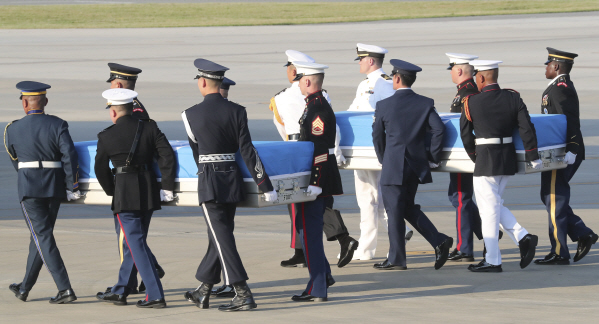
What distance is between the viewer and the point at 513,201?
12.1 m

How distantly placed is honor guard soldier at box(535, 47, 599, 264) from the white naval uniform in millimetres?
1496

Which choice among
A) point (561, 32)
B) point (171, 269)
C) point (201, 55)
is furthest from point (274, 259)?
point (561, 32)

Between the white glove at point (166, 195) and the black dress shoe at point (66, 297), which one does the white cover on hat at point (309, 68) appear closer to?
the white glove at point (166, 195)

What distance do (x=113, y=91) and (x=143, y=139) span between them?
1.52 feet

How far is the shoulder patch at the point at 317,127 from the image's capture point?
7.52 metres

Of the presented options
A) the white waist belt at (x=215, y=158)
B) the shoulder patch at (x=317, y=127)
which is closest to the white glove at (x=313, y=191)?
the shoulder patch at (x=317, y=127)

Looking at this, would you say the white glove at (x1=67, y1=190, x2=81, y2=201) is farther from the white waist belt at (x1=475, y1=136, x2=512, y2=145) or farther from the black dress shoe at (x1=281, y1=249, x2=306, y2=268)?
the white waist belt at (x1=475, y1=136, x2=512, y2=145)

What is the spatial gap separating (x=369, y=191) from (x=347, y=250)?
809 mm

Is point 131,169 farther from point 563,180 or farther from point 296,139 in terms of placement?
point 563,180

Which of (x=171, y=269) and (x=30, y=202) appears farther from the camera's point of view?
(x=171, y=269)

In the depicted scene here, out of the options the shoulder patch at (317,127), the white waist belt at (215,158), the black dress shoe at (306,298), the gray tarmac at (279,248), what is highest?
the shoulder patch at (317,127)

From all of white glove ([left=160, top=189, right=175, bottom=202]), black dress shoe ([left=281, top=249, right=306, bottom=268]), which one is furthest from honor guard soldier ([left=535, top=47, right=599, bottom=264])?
white glove ([left=160, top=189, right=175, bottom=202])

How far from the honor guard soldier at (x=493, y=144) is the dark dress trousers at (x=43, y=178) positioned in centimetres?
325

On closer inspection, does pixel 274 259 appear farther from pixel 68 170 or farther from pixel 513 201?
pixel 513 201
